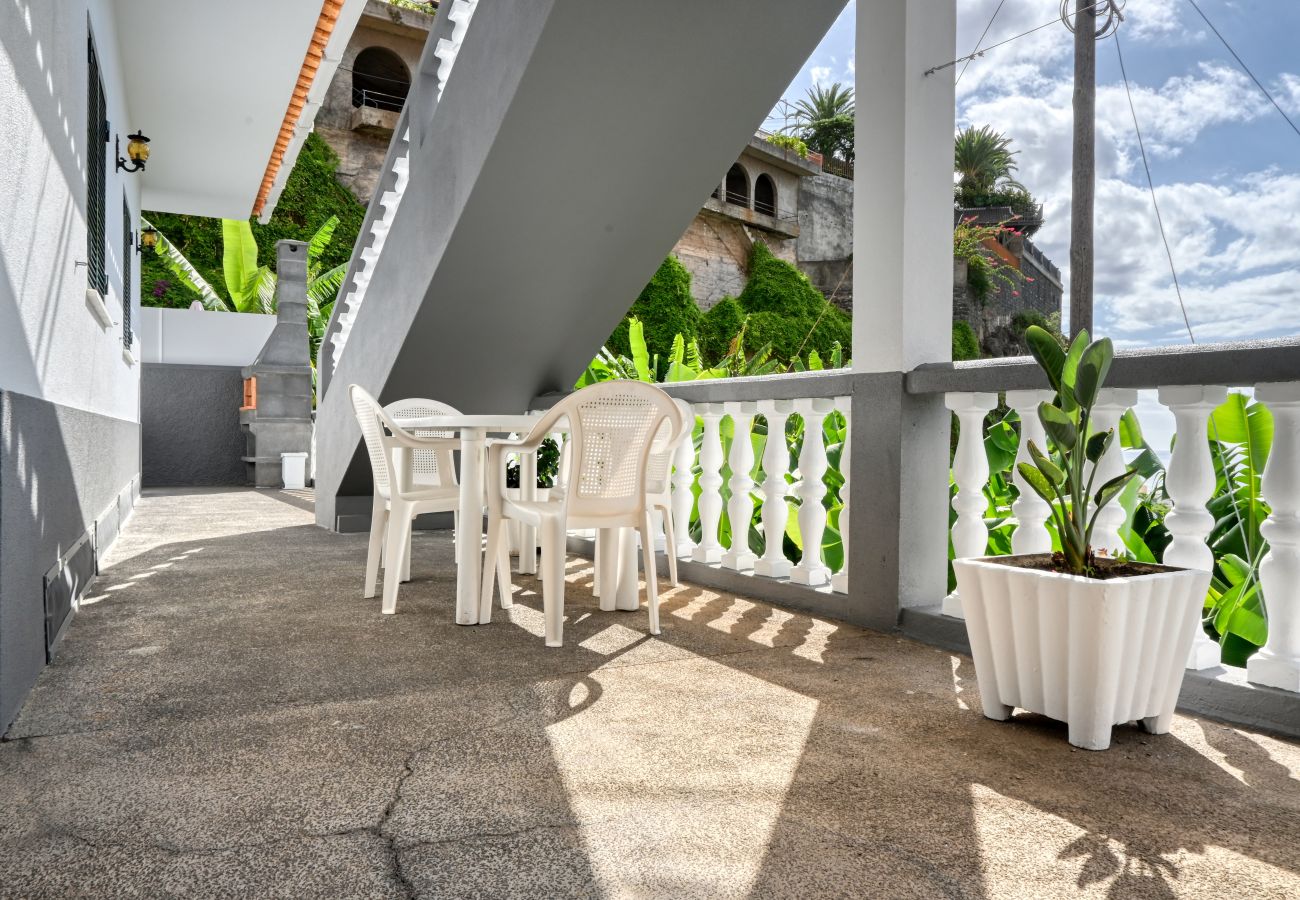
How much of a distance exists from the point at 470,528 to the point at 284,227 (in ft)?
54.7

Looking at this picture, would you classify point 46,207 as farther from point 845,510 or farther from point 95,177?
point 845,510

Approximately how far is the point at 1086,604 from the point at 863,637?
3.95ft

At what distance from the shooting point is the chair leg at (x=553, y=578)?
3006mm

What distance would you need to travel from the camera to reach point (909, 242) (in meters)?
3.19

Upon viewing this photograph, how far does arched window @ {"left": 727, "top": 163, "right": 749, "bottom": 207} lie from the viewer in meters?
27.9

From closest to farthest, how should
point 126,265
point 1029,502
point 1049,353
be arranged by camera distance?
point 1049,353, point 1029,502, point 126,265

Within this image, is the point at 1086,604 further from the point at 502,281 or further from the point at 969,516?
the point at 502,281

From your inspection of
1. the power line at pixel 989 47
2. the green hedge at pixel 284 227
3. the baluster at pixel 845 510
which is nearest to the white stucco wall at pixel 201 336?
the green hedge at pixel 284 227

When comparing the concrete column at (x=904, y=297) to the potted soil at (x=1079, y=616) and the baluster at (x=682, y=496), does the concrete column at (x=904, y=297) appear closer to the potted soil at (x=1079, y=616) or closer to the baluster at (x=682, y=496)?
the potted soil at (x=1079, y=616)

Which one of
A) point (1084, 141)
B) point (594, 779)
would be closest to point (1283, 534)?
point (594, 779)

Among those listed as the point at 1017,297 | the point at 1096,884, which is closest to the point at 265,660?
the point at 1096,884

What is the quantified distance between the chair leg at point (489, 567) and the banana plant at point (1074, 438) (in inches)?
73.3

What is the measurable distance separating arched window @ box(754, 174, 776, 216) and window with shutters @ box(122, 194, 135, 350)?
22.3m

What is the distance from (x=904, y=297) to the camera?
10.5 ft
